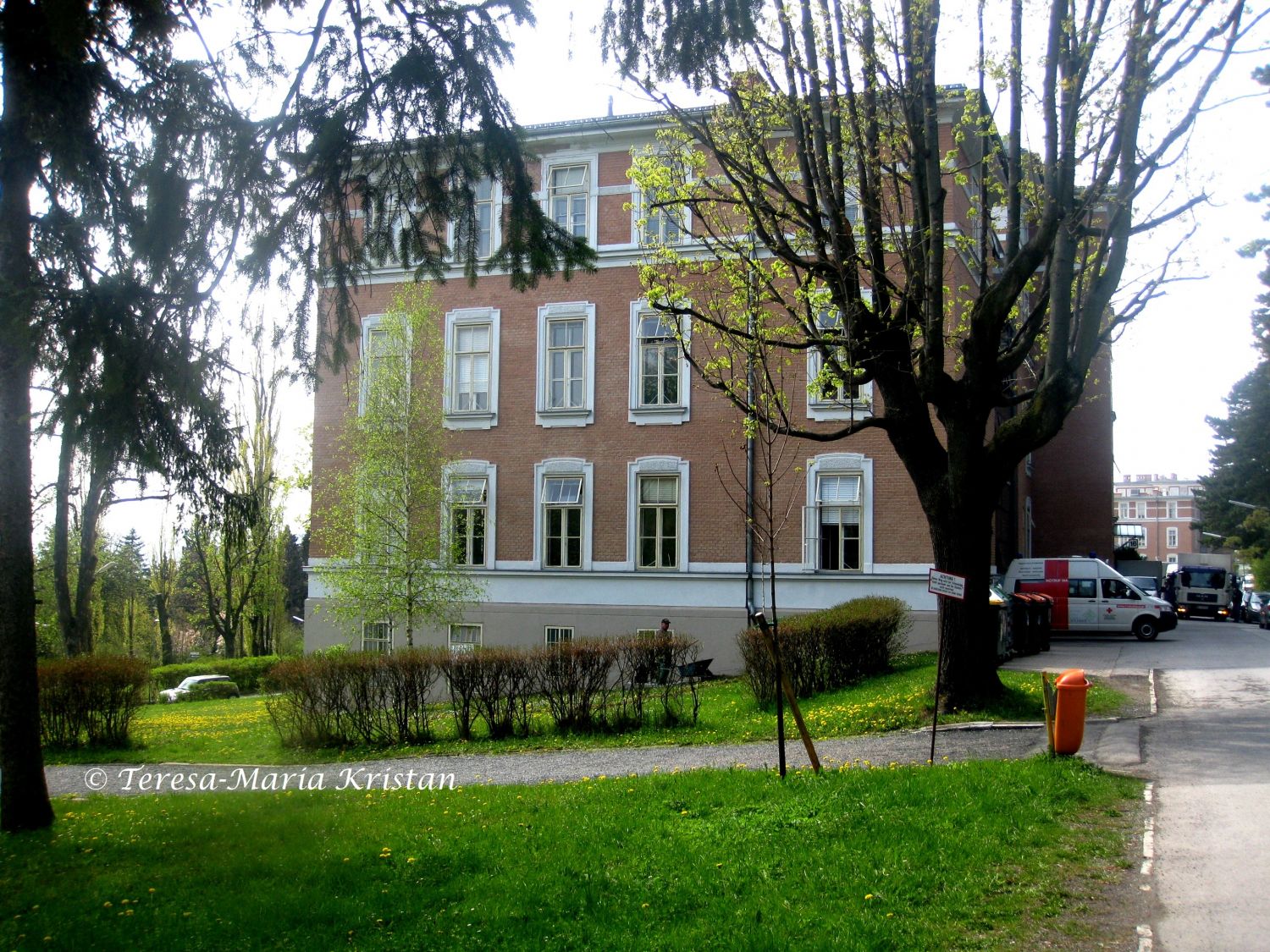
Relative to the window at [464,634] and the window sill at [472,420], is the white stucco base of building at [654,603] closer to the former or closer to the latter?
the window at [464,634]

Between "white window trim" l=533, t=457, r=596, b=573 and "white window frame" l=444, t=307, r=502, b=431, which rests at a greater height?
"white window frame" l=444, t=307, r=502, b=431

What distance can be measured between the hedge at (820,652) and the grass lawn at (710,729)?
32 centimetres

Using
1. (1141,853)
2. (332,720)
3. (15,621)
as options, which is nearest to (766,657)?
(332,720)

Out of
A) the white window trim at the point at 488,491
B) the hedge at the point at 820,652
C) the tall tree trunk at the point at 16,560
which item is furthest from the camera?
the white window trim at the point at 488,491

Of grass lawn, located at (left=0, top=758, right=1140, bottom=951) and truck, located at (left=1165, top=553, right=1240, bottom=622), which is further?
truck, located at (left=1165, top=553, right=1240, bottom=622)

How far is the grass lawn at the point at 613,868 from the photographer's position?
6.18 m

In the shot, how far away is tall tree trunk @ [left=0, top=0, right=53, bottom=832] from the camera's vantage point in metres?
8.66

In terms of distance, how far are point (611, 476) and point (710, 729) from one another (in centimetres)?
1294

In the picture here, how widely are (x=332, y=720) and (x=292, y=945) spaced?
10891 millimetres

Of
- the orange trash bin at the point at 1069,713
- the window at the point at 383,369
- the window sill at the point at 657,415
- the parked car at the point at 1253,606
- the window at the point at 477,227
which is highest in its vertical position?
the window at the point at 383,369

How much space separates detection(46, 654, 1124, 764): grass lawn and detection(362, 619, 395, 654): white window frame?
6.75 m

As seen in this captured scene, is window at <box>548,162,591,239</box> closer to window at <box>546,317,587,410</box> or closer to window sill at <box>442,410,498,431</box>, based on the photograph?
window at <box>546,317,587,410</box>

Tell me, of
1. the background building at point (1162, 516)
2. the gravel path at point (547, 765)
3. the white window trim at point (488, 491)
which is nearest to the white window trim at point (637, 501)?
the white window trim at point (488, 491)

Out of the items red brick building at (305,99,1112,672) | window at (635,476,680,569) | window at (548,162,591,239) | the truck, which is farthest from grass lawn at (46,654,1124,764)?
the truck
